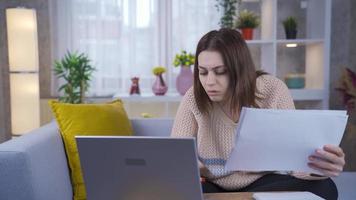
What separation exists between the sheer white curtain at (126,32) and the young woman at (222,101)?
2.17m

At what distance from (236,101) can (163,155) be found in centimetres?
65

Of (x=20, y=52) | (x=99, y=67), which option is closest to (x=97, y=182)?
(x=20, y=52)

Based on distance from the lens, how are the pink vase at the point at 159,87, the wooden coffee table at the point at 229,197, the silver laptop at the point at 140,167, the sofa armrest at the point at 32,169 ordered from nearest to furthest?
the silver laptop at the point at 140,167 → the wooden coffee table at the point at 229,197 → the sofa armrest at the point at 32,169 → the pink vase at the point at 159,87

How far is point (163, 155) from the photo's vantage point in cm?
81

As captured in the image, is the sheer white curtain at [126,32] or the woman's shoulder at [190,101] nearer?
the woman's shoulder at [190,101]

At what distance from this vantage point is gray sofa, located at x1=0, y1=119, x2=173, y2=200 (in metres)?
1.21

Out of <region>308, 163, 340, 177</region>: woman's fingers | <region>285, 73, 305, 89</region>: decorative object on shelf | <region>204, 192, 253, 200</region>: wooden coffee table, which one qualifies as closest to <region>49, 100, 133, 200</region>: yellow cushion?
<region>204, 192, 253, 200</region>: wooden coffee table

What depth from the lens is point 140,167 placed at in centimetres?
83

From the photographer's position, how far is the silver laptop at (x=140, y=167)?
81 cm

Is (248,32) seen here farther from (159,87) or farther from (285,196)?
(285,196)

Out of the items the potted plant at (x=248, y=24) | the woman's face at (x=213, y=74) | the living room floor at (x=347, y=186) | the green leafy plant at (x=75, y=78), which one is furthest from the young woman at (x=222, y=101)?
the green leafy plant at (x=75, y=78)

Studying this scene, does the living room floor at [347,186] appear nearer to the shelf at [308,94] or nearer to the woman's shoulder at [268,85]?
the shelf at [308,94]

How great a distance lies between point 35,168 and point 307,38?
8.37ft

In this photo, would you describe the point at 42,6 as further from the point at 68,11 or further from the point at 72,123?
the point at 72,123
